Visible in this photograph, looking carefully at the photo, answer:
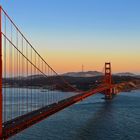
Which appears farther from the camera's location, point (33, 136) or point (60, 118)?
point (60, 118)

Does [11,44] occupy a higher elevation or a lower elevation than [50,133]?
higher

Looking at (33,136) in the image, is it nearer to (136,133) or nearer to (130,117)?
(136,133)

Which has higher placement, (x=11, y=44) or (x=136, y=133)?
(x=11, y=44)

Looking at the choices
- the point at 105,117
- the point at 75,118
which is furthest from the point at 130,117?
the point at 75,118

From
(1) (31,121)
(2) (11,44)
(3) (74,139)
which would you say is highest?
(2) (11,44)

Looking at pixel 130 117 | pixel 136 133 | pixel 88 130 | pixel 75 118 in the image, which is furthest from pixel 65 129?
pixel 130 117

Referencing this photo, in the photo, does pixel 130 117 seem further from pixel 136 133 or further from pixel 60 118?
pixel 136 133

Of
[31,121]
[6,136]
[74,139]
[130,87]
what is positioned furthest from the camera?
[130,87]

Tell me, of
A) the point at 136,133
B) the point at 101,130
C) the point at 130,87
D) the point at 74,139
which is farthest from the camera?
the point at 130,87

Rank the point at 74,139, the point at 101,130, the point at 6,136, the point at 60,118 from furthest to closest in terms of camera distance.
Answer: the point at 60,118 → the point at 101,130 → the point at 74,139 → the point at 6,136
